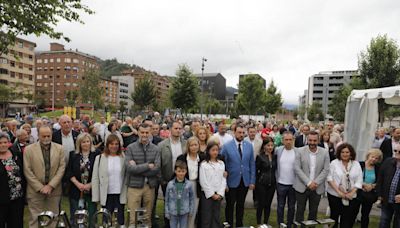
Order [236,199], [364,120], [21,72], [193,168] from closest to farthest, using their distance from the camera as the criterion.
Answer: [193,168] → [236,199] → [364,120] → [21,72]

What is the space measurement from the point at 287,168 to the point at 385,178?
1.55 metres

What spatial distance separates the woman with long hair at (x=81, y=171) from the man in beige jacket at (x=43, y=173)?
0.16 meters

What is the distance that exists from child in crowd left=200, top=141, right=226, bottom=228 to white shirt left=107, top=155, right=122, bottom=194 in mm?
1368

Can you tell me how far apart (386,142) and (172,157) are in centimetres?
534

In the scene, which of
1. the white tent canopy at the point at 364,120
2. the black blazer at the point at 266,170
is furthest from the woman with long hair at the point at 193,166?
the white tent canopy at the point at 364,120

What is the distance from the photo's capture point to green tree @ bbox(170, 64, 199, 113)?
30.6 metres

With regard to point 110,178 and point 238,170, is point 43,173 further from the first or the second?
point 238,170

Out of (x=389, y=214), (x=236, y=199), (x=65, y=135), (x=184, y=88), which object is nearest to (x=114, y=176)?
(x=65, y=135)

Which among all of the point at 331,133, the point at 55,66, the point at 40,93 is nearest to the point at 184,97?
the point at 331,133

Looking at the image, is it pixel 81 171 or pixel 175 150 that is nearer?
pixel 81 171

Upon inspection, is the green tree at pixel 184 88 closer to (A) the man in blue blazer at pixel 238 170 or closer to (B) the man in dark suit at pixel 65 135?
(B) the man in dark suit at pixel 65 135

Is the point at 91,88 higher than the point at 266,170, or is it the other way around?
the point at 91,88

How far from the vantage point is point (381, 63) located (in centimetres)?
1805

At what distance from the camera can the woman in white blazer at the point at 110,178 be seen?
454cm
